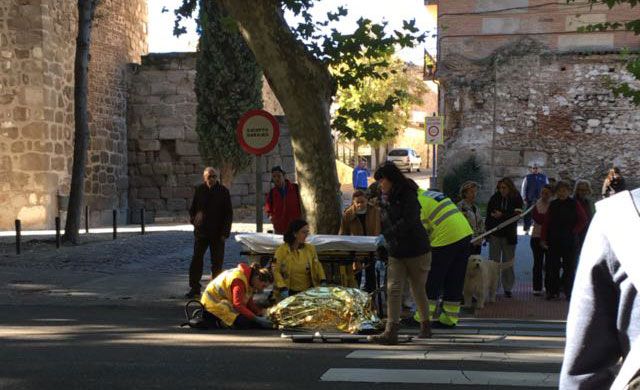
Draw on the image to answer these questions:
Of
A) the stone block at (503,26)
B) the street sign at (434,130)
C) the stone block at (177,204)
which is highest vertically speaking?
the stone block at (503,26)

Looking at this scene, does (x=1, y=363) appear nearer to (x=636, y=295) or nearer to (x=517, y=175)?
(x=636, y=295)

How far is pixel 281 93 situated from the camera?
43.6ft

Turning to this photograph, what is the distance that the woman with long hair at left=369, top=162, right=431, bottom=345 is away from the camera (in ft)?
30.7

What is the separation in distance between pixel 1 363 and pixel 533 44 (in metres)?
26.2

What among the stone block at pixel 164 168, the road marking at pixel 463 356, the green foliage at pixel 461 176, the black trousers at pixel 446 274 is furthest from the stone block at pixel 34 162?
the road marking at pixel 463 356

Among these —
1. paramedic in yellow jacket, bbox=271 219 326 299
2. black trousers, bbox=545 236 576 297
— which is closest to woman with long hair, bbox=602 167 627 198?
black trousers, bbox=545 236 576 297

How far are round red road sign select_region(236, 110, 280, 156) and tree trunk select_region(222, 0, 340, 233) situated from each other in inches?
24.3

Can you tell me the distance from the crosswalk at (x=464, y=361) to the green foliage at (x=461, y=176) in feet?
68.7

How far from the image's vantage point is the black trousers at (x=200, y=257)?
13.2 metres

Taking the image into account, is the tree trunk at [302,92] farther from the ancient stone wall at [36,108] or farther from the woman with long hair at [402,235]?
the ancient stone wall at [36,108]

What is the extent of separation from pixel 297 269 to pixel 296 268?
2 cm

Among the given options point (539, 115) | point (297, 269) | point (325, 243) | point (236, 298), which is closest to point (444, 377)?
point (236, 298)

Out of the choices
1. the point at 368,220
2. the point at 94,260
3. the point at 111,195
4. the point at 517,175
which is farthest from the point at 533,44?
the point at 368,220

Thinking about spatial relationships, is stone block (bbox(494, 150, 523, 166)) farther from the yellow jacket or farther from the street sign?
the yellow jacket
